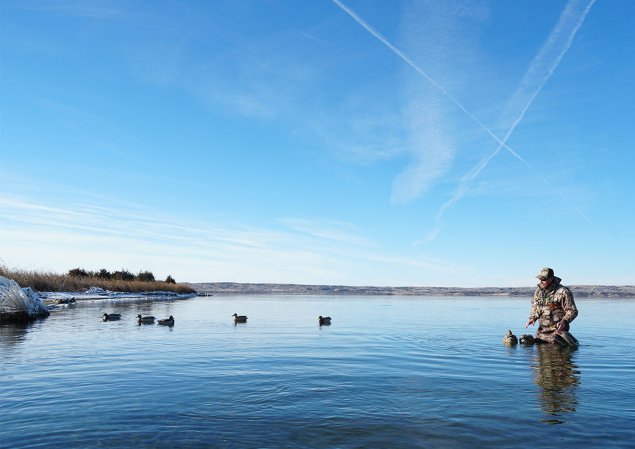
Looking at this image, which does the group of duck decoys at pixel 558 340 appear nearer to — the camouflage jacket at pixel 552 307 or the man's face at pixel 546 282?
the camouflage jacket at pixel 552 307

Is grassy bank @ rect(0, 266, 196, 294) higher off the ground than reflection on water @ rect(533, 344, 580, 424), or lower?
higher

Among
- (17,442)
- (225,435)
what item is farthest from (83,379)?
(225,435)

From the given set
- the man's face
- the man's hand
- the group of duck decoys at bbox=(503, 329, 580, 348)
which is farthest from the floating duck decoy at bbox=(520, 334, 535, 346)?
the man's face

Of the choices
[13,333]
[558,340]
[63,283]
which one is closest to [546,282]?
[558,340]

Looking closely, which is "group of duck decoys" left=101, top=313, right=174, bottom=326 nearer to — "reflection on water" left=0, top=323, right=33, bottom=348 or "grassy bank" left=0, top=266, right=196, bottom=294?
"reflection on water" left=0, top=323, right=33, bottom=348

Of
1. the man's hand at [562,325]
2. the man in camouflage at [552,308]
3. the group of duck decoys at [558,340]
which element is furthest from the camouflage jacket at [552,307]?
the group of duck decoys at [558,340]

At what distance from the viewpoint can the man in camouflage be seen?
2055 cm

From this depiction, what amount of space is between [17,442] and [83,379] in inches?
231

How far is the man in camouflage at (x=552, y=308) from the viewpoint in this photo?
20.5m

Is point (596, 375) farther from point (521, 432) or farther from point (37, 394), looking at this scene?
point (37, 394)

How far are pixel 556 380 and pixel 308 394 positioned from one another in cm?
728

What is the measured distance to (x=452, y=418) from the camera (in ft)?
32.0

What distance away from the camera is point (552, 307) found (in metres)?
20.9

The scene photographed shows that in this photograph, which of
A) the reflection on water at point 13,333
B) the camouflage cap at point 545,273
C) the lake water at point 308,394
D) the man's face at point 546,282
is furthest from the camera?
the man's face at point 546,282
